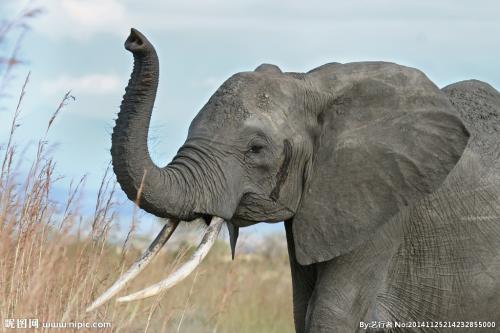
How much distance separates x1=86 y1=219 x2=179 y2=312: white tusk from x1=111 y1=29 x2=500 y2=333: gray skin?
0.38 ft

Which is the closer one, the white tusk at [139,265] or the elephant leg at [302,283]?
the white tusk at [139,265]

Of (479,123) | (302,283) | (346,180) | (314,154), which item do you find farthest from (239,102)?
(479,123)

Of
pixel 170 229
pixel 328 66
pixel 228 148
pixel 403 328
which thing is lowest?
pixel 403 328

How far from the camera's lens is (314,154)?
25.1 feet

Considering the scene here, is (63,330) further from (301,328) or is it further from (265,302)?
(265,302)

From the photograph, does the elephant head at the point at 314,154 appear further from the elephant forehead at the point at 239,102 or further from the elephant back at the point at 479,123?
the elephant back at the point at 479,123

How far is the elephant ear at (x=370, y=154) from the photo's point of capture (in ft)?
25.2

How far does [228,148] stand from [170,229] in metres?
0.59

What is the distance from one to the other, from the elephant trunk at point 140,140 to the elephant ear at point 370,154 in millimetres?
1081

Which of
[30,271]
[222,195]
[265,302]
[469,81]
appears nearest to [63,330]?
[30,271]

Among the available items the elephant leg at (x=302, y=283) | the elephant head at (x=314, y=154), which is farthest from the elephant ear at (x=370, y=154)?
the elephant leg at (x=302, y=283)

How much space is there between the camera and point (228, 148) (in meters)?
7.27

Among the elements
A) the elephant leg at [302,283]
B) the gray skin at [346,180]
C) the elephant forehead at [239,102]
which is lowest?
the elephant leg at [302,283]

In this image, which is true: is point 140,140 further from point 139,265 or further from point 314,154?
point 314,154
